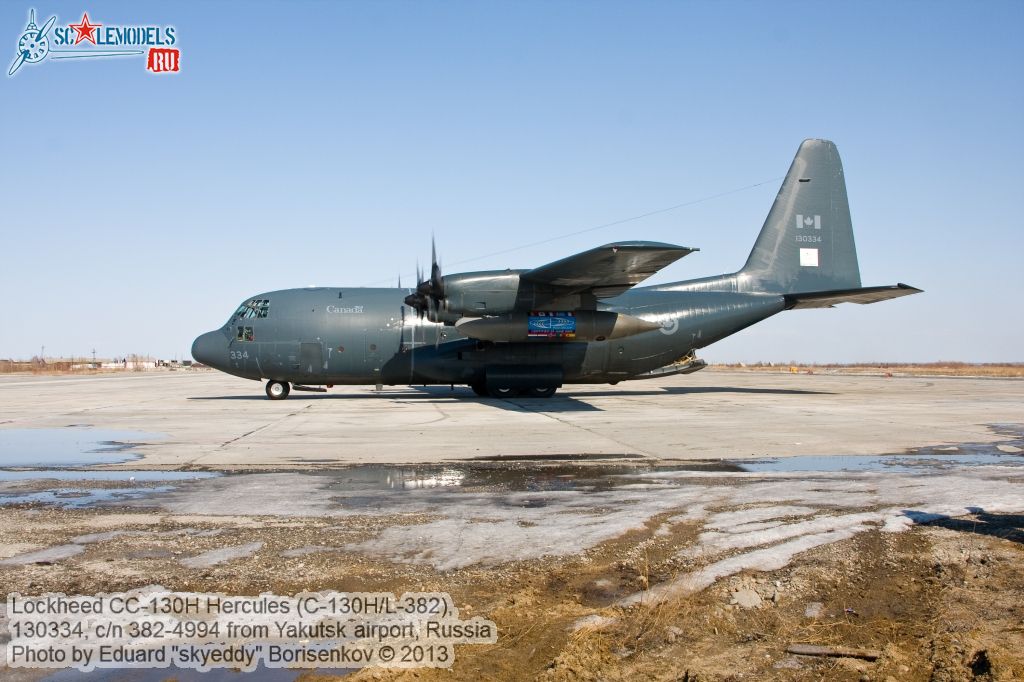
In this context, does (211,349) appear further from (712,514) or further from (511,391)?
(712,514)

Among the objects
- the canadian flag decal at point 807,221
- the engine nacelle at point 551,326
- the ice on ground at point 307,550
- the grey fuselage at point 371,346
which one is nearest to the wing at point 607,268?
the engine nacelle at point 551,326

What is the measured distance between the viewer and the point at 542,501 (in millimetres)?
7945

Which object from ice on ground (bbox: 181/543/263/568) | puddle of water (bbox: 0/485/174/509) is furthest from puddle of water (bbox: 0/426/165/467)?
ice on ground (bbox: 181/543/263/568)

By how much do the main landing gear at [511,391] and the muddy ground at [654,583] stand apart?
Result: 18.8m

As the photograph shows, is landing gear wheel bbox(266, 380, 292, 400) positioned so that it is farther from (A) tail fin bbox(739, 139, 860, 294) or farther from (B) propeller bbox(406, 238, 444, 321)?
(A) tail fin bbox(739, 139, 860, 294)

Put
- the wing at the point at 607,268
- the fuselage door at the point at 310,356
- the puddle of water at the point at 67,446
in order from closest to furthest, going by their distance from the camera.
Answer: the puddle of water at the point at 67,446 → the wing at the point at 607,268 → the fuselage door at the point at 310,356

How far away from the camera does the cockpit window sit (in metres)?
25.4

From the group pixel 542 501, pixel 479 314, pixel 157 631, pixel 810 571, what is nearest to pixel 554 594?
pixel 810 571

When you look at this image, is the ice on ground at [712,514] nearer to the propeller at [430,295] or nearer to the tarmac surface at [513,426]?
the tarmac surface at [513,426]

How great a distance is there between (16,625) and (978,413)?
2202 cm

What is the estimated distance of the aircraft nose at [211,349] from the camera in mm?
25297

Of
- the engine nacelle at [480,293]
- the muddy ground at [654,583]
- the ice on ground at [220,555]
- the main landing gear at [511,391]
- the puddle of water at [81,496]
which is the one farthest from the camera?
the main landing gear at [511,391]

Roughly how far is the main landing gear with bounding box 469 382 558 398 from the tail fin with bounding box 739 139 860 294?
29.9 ft

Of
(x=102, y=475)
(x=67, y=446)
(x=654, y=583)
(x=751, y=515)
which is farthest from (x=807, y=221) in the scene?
(x=654, y=583)
